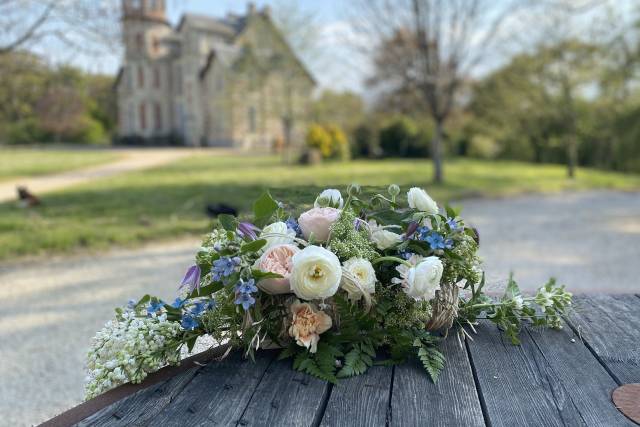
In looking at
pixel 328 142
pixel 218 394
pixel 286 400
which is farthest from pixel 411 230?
pixel 328 142

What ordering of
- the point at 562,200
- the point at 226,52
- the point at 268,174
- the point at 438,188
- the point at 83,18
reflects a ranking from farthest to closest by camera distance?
the point at 226,52
the point at 268,174
the point at 438,188
the point at 562,200
the point at 83,18

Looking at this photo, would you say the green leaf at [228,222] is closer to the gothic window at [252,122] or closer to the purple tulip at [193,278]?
the purple tulip at [193,278]

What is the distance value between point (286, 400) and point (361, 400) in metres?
0.19

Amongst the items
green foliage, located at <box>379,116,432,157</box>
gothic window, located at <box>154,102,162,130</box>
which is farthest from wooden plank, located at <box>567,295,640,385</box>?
gothic window, located at <box>154,102,162,130</box>

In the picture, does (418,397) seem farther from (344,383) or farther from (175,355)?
(175,355)

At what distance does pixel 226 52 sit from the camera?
36.7 meters

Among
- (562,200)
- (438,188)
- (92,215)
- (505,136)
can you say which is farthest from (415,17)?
(505,136)

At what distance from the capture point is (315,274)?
1.49m

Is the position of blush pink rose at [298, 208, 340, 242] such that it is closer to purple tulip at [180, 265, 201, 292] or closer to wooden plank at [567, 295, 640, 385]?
purple tulip at [180, 265, 201, 292]

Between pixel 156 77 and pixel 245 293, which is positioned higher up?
pixel 156 77

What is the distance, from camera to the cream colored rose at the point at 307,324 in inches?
61.1

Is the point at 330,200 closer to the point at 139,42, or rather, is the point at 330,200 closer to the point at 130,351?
the point at 130,351

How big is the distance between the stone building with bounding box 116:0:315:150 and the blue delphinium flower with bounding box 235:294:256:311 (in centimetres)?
2203

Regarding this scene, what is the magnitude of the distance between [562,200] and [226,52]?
2908cm
